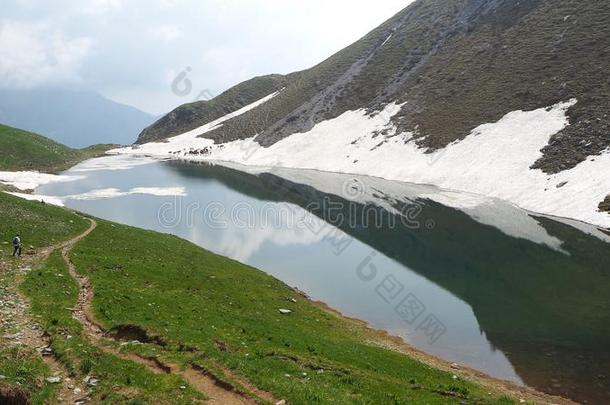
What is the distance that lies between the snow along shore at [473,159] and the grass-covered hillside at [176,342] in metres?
44.7

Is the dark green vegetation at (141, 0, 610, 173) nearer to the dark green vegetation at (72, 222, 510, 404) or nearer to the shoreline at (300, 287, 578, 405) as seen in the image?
the shoreline at (300, 287, 578, 405)

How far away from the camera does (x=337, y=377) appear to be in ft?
67.8

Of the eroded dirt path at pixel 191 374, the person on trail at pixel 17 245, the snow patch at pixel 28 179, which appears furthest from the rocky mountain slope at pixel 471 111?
the snow patch at pixel 28 179

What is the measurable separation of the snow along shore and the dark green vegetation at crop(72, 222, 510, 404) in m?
44.3

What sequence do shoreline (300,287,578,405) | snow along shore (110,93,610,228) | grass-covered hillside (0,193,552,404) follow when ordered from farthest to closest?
snow along shore (110,93,610,228) → shoreline (300,287,578,405) → grass-covered hillside (0,193,552,404)

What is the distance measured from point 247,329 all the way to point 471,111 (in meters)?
103

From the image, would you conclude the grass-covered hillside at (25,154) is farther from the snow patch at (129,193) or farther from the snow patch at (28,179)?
the snow patch at (129,193)

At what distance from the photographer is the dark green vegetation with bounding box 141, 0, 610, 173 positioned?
92312 millimetres

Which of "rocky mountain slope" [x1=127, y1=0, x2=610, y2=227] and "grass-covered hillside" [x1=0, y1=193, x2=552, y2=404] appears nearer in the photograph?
"grass-covered hillside" [x1=0, y1=193, x2=552, y2=404]

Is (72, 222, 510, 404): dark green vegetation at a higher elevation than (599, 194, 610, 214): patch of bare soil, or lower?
lower

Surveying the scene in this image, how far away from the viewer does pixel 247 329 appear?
26391mm

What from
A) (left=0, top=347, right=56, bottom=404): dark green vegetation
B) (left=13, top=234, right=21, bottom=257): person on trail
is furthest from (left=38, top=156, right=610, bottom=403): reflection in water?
(left=0, top=347, right=56, bottom=404): dark green vegetation

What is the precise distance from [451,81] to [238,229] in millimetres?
95060

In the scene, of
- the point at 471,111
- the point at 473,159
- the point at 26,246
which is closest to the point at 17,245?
the point at 26,246
